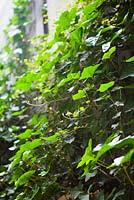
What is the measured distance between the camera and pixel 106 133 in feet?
4.69

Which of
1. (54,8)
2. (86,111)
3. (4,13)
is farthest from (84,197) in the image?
(4,13)

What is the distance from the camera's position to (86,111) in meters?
1.55

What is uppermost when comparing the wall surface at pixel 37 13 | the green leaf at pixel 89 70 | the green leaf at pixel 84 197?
the green leaf at pixel 89 70

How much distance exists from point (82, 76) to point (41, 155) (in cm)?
63

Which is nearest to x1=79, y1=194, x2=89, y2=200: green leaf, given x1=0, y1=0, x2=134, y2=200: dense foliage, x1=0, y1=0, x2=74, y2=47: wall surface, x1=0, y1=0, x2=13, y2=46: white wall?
x1=0, y1=0, x2=134, y2=200: dense foliage

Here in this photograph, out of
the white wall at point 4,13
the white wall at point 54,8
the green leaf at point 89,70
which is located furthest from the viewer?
the white wall at point 4,13

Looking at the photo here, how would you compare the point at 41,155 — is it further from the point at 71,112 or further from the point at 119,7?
the point at 119,7

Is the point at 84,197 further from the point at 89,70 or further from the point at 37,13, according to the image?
the point at 37,13

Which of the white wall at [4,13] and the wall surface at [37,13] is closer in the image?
the wall surface at [37,13]

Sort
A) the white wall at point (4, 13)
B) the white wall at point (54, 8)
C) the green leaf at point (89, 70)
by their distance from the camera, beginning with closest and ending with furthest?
the green leaf at point (89, 70) < the white wall at point (54, 8) < the white wall at point (4, 13)

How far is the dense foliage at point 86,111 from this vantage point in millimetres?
1299

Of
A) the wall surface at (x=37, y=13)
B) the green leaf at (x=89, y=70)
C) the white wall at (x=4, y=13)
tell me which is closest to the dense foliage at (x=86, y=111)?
the green leaf at (x=89, y=70)

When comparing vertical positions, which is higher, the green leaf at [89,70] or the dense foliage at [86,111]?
the green leaf at [89,70]

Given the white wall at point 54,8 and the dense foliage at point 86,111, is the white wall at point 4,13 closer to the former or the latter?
the white wall at point 54,8
